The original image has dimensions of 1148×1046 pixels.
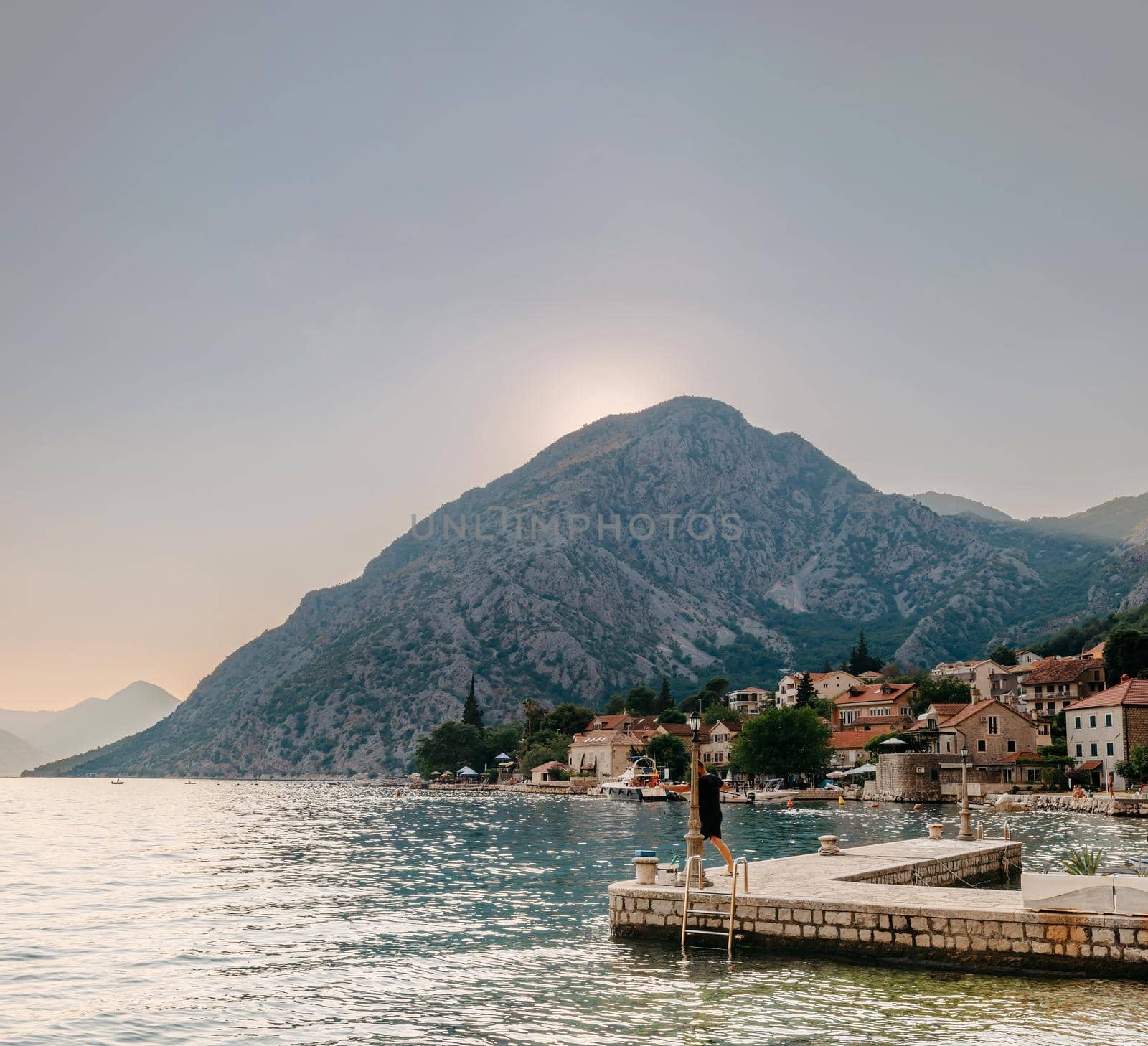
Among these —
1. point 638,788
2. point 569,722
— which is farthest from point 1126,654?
point 569,722

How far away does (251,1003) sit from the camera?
21.4 meters

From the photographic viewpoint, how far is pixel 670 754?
509 feet

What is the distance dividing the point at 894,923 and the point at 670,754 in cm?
13406

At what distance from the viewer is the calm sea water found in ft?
61.5

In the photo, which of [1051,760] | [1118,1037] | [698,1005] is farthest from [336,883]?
[1051,760]

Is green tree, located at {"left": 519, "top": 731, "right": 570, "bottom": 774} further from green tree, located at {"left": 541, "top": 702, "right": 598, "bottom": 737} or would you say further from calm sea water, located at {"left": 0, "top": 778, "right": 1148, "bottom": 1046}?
calm sea water, located at {"left": 0, "top": 778, "right": 1148, "bottom": 1046}

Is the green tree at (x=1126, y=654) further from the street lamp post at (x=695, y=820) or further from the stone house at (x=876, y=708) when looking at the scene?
the street lamp post at (x=695, y=820)

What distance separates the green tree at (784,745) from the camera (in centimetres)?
13062

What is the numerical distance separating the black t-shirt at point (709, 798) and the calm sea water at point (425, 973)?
419 centimetres

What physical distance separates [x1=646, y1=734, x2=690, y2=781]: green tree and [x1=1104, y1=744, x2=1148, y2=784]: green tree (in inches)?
2627

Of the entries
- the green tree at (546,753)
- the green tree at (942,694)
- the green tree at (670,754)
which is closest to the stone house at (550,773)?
the green tree at (546,753)

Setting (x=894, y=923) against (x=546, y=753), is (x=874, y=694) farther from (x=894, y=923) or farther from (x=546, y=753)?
(x=894, y=923)

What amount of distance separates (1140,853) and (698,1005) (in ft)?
121

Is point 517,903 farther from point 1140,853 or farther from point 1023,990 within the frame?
point 1140,853
